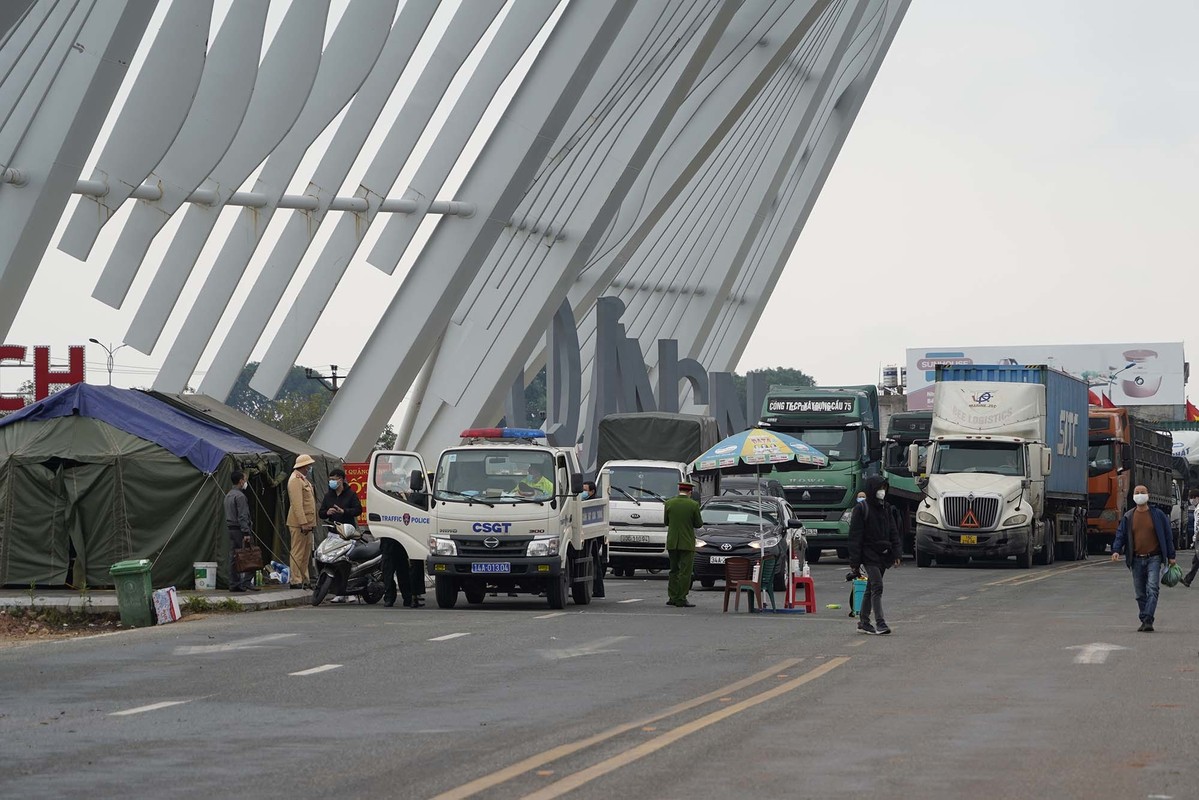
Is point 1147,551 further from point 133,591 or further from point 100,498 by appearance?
point 100,498

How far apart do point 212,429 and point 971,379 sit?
18.2 metres

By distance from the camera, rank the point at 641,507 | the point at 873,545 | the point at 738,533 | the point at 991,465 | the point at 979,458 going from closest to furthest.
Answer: the point at 873,545 → the point at 738,533 → the point at 641,507 → the point at 991,465 → the point at 979,458

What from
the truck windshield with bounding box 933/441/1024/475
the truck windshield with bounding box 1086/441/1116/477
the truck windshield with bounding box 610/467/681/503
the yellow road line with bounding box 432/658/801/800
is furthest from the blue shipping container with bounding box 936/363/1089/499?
the yellow road line with bounding box 432/658/801/800

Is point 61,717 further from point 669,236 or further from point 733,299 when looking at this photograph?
point 733,299

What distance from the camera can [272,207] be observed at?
2603 centimetres

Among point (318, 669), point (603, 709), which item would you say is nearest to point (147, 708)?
point (318, 669)

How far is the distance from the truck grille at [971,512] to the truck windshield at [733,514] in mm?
9326

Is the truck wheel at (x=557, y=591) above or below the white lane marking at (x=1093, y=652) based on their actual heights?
above

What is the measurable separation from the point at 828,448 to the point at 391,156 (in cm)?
1361

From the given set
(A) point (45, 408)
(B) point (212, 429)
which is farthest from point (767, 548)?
(A) point (45, 408)

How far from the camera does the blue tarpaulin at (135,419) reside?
881 inches

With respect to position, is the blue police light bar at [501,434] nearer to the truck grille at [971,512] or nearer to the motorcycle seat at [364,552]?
the motorcycle seat at [364,552]

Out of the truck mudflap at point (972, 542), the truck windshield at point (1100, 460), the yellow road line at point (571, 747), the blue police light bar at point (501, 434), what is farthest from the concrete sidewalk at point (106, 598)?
the truck windshield at point (1100, 460)

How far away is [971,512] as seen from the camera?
1384 inches
